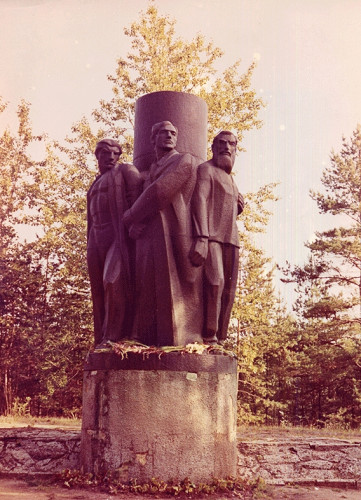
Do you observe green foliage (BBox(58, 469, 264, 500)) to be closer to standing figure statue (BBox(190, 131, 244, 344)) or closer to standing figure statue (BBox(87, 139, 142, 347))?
standing figure statue (BBox(87, 139, 142, 347))

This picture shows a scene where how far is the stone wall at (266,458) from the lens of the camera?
644 cm

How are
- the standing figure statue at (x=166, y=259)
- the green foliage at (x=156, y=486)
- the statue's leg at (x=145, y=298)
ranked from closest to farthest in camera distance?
1. the green foliage at (x=156, y=486)
2. the standing figure statue at (x=166, y=259)
3. the statue's leg at (x=145, y=298)

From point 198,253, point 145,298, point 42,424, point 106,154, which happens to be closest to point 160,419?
point 145,298

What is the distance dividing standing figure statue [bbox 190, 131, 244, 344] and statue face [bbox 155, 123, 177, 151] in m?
0.43

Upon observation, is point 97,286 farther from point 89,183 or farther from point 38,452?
point 89,183

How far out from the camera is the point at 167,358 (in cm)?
581

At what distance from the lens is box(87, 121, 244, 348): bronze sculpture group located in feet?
20.6

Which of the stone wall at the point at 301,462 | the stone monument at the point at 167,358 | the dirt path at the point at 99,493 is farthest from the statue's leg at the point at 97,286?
the stone wall at the point at 301,462

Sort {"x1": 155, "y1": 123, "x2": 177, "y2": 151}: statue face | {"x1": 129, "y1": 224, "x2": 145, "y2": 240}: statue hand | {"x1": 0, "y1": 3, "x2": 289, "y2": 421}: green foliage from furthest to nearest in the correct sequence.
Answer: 1. {"x1": 0, "y1": 3, "x2": 289, "y2": 421}: green foliage
2. {"x1": 155, "y1": 123, "x2": 177, "y2": 151}: statue face
3. {"x1": 129, "y1": 224, "x2": 145, "y2": 240}: statue hand

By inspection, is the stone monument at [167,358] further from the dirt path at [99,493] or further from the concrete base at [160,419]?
the dirt path at [99,493]

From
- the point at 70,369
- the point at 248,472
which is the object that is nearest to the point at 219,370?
the point at 248,472

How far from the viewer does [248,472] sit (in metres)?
6.50

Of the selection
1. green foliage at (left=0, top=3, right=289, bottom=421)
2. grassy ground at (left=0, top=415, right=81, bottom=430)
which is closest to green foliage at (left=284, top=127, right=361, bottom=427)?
green foliage at (left=0, top=3, right=289, bottom=421)

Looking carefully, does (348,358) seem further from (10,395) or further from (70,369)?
(10,395)
